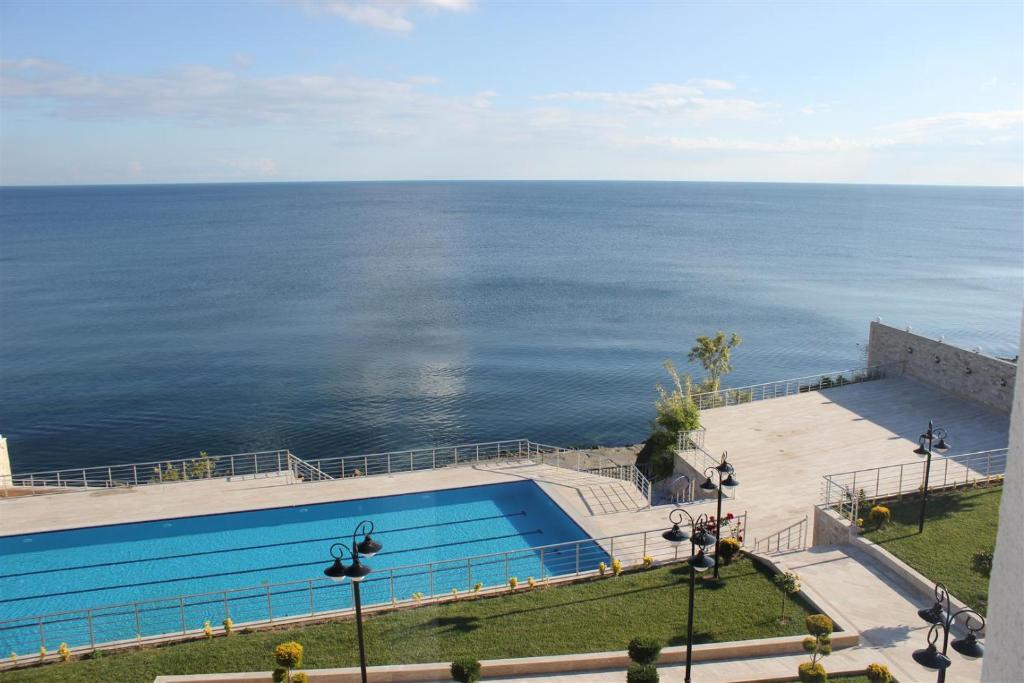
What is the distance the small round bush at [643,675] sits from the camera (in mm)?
11031

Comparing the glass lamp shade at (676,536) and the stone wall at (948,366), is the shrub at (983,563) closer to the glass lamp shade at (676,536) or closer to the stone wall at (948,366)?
the glass lamp shade at (676,536)

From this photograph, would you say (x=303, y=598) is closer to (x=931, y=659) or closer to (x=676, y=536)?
(x=676, y=536)

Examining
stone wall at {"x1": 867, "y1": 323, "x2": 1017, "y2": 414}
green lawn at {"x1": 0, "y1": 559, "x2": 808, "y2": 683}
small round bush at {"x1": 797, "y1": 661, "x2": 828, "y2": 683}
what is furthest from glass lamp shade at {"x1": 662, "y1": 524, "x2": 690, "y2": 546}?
stone wall at {"x1": 867, "y1": 323, "x2": 1017, "y2": 414}

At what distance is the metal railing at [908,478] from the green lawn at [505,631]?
15.7 ft

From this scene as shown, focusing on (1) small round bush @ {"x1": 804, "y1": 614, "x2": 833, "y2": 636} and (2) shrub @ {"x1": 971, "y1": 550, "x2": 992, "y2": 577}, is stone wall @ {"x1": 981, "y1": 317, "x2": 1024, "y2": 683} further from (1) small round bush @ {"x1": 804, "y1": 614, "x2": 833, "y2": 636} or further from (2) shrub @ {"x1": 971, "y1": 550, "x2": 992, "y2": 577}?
(2) shrub @ {"x1": 971, "y1": 550, "x2": 992, "y2": 577}

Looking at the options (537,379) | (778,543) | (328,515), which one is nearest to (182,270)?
(537,379)

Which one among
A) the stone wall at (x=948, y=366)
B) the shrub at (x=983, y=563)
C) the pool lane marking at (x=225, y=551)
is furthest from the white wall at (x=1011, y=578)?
the stone wall at (x=948, y=366)

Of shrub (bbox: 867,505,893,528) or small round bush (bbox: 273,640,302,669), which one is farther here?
shrub (bbox: 867,505,893,528)

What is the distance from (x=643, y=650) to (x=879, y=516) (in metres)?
7.88

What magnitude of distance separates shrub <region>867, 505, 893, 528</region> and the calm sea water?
20.5m

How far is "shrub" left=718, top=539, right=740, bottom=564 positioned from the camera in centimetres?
1588

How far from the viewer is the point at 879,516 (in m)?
16.8

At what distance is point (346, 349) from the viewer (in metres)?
53.1

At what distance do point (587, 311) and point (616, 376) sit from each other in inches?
750
